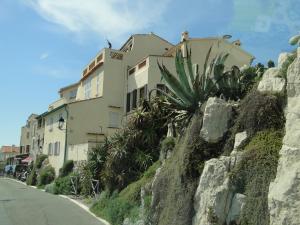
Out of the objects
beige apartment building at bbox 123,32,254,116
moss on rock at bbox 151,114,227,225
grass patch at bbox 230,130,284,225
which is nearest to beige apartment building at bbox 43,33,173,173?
beige apartment building at bbox 123,32,254,116

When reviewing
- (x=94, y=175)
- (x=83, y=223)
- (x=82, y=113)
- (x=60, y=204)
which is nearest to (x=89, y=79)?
(x=82, y=113)

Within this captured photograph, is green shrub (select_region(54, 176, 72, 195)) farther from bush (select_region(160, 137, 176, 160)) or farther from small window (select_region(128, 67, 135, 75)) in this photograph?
bush (select_region(160, 137, 176, 160))

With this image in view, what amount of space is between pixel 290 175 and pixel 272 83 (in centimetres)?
393

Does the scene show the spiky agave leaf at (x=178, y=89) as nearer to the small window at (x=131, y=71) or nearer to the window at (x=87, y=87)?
the small window at (x=131, y=71)

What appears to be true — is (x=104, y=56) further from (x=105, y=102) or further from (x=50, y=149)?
(x=50, y=149)

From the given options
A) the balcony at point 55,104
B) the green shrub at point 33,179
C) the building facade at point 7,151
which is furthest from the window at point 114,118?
the building facade at point 7,151

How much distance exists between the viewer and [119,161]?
21656mm

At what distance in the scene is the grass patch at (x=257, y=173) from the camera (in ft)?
30.1

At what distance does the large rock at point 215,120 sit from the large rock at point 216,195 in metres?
1.49

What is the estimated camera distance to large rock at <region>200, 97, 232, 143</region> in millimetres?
12398

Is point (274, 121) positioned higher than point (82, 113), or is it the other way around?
point (82, 113)

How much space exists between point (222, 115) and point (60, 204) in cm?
1390

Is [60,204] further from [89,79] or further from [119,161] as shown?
[89,79]

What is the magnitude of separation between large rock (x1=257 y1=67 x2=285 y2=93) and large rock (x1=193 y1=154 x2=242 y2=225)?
209 centimetres
